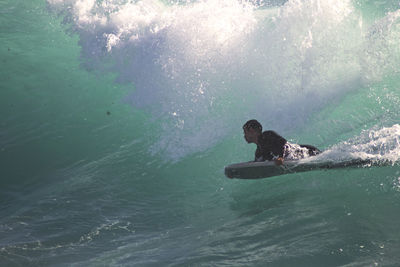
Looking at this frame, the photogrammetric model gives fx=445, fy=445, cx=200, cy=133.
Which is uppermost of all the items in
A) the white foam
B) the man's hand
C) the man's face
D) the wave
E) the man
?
the wave

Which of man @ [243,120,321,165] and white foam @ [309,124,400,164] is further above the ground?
man @ [243,120,321,165]

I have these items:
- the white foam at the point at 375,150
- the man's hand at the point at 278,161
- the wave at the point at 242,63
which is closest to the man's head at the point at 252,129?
the man's hand at the point at 278,161

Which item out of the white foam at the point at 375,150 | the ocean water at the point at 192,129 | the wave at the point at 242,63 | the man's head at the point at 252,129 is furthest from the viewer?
the wave at the point at 242,63

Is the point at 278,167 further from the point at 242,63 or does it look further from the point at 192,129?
the point at 242,63

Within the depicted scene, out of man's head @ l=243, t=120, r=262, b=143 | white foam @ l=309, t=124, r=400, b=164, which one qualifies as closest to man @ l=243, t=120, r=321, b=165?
man's head @ l=243, t=120, r=262, b=143

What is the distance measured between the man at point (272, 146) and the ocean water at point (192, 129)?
1.22 feet

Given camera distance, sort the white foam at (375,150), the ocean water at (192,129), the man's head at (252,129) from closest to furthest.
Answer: the ocean water at (192,129)
the white foam at (375,150)
the man's head at (252,129)

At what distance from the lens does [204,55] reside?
31.4 ft

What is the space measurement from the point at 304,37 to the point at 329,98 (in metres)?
1.28

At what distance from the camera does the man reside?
5.47 meters

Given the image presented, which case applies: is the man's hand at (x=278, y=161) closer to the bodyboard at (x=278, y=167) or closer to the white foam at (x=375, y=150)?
the bodyboard at (x=278, y=167)

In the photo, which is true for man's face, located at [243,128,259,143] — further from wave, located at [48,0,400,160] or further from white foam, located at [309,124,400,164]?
wave, located at [48,0,400,160]

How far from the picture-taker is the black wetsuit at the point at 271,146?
217 inches

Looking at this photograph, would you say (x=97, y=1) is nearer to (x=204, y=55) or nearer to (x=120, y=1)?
(x=120, y=1)
